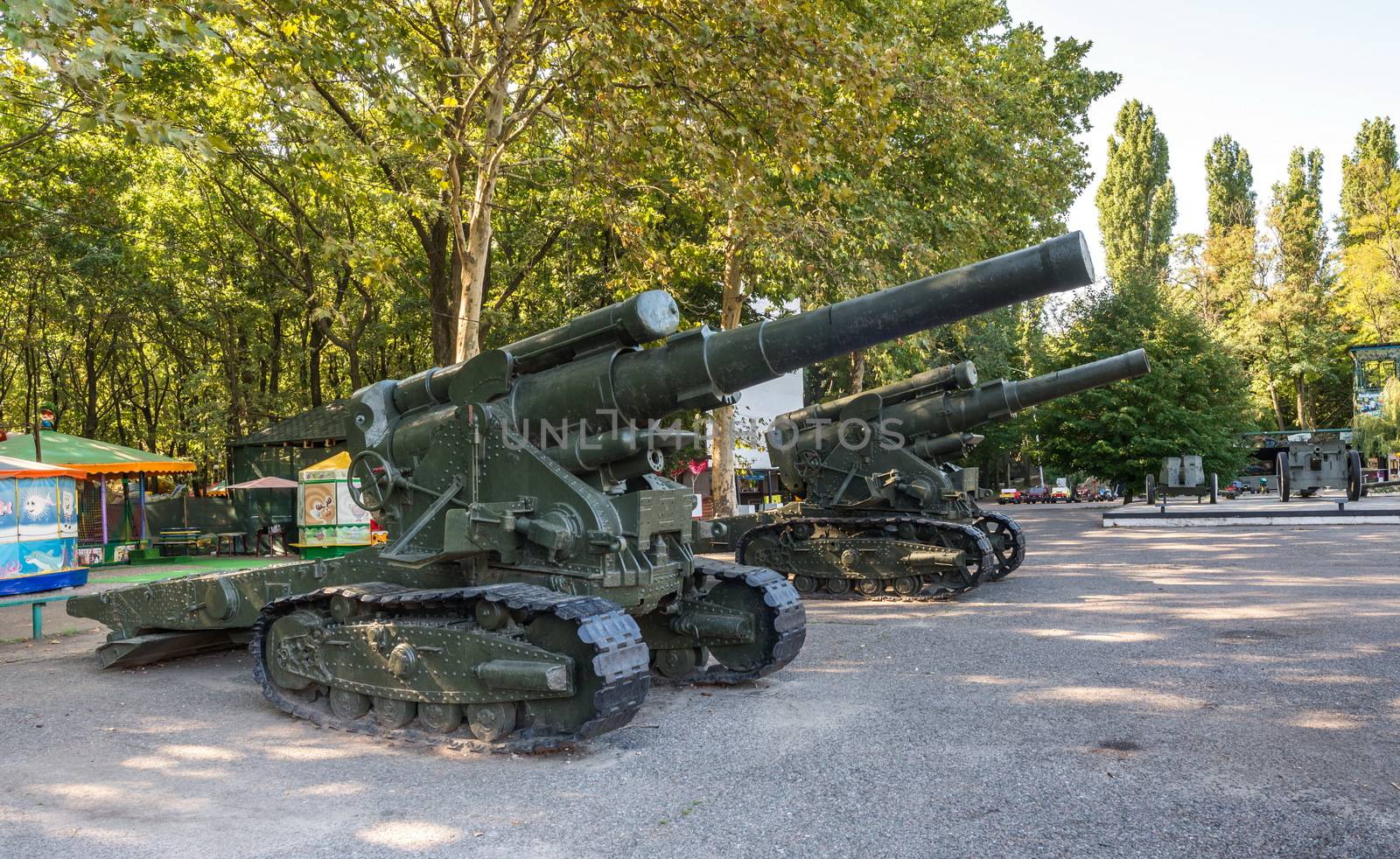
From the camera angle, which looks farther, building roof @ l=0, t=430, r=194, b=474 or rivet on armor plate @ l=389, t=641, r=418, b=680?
building roof @ l=0, t=430, r=194, b=474

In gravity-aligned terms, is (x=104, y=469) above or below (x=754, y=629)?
above

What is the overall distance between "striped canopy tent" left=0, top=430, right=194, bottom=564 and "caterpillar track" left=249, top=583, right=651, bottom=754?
16568mm

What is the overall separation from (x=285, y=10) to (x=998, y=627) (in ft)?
31.2

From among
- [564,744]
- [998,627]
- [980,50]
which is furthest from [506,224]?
[564,744]

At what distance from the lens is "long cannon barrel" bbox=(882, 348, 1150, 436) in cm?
1388

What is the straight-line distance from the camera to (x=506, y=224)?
25656 millimetres

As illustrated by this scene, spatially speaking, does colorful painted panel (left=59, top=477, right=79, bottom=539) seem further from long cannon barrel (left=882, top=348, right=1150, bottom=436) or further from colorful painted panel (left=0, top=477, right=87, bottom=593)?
long cannon barrel (left=882, top=348, right=1150, bottom=436)

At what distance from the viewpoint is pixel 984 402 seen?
45.8 ft

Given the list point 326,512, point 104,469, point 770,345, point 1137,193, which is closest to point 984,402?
point 770,345

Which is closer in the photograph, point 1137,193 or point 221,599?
point 221,599

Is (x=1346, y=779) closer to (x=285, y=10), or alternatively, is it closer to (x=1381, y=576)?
(x=1381, y=576)

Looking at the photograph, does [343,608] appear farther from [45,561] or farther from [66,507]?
[66,507]

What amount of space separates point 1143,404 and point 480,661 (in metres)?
25.9

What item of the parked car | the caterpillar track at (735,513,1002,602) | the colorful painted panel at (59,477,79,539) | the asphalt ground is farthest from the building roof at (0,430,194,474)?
the parked car
